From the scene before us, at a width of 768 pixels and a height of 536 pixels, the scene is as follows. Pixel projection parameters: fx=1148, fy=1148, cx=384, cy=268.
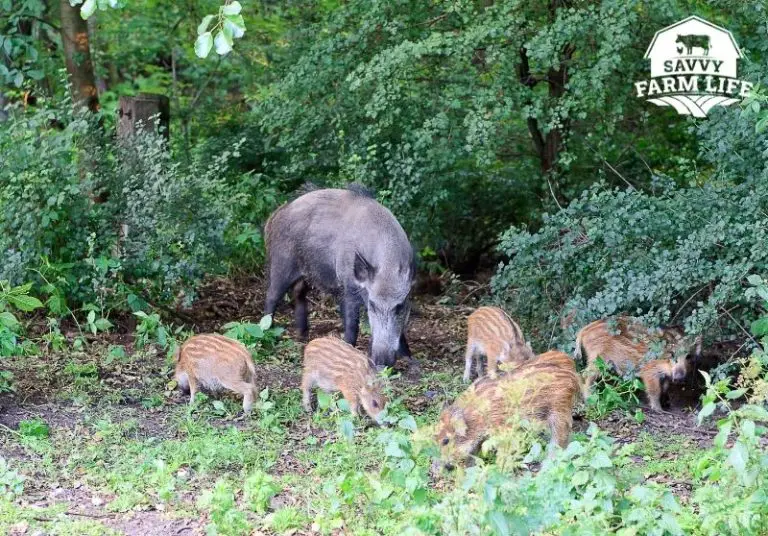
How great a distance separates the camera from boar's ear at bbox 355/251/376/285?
868 cm

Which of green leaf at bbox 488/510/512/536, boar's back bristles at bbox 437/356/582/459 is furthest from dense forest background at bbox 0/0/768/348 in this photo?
green leaf at bbox 488/510/512/536

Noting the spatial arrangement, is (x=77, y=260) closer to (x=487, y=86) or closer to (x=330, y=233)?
(x=330, y=233)

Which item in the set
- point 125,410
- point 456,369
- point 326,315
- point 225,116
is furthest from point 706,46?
point 225,116

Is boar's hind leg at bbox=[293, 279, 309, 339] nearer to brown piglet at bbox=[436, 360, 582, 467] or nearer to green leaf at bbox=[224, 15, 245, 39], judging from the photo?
brown piglet at bbox=[436, 360, 582, 467]

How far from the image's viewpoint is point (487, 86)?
31.1 feet

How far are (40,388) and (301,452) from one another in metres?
2.12

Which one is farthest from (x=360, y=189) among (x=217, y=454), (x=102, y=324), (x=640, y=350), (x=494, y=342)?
(x=217, y=454)

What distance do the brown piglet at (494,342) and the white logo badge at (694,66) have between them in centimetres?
220

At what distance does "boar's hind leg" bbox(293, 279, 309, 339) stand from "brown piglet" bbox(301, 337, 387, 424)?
2363 millimetres

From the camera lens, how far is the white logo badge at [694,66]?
8.59m

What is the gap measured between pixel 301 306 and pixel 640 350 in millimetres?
3170

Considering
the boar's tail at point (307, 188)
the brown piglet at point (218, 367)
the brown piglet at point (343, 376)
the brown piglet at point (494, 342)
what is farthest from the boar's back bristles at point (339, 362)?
the boar's tail at point (307, 188)

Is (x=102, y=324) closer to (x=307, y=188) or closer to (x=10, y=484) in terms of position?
(x=307, y=188)

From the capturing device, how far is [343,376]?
713 centimetres
